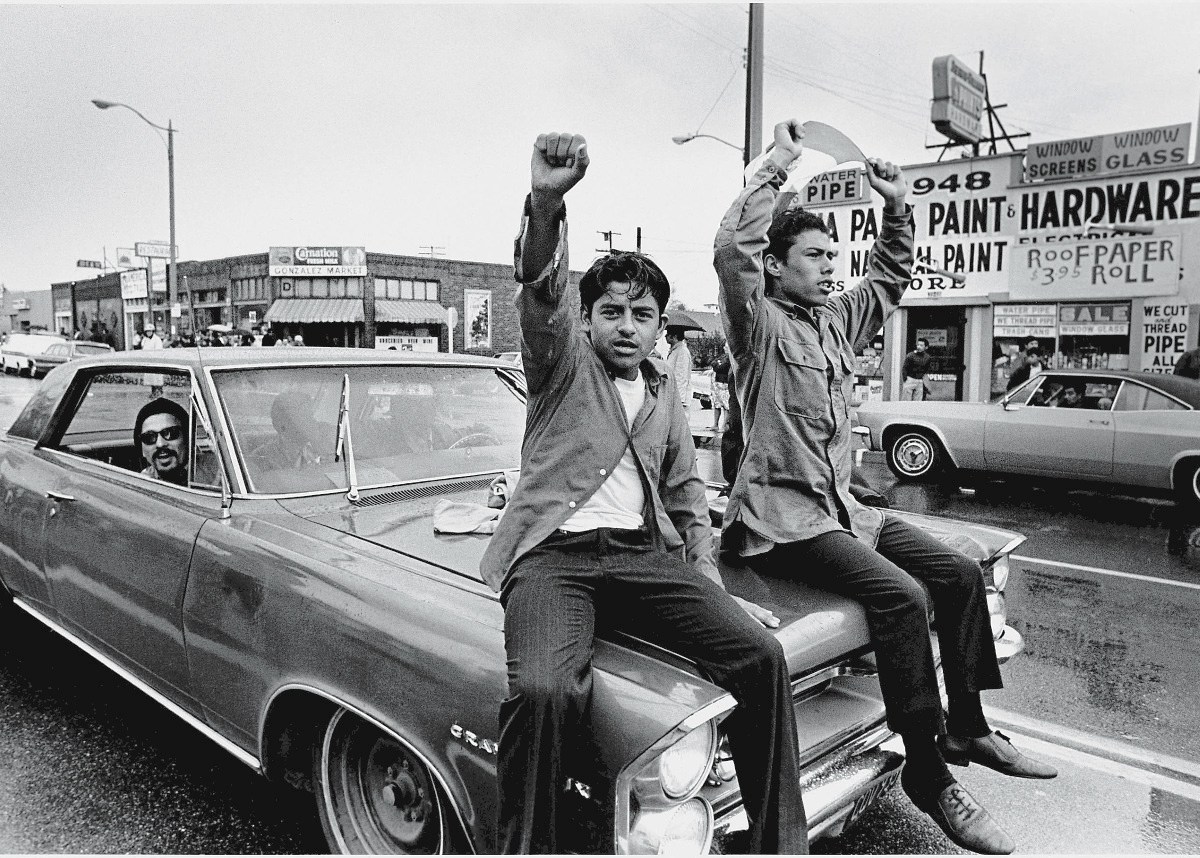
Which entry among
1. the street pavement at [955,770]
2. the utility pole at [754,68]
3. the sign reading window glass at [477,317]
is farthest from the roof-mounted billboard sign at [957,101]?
the sign reading window glass at [477,317]

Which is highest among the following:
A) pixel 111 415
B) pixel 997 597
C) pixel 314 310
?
pixel 314 310

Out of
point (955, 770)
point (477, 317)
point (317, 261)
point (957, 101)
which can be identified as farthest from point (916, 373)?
point (317, 261)

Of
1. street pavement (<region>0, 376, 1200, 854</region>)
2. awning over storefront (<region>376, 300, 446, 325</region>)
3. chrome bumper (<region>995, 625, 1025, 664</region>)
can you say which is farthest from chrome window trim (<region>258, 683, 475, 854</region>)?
awning over storefront (<region>376, 300, 446, 325</region>)

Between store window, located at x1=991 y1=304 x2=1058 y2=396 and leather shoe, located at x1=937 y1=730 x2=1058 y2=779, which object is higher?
store window, located at x1=991 y1=304 x2=1058 y2=396

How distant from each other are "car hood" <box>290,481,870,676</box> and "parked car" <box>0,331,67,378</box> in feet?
125

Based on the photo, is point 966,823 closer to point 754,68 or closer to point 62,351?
point 754,68

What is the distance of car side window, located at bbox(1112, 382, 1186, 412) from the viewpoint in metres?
8.90

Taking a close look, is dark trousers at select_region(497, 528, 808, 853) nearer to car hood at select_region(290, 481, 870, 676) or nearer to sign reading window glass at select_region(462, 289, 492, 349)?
car hood at select_region(290, 481, 870, 676)

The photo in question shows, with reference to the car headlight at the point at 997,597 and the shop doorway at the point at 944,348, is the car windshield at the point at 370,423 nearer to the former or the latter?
the car headlight at the point at 997,597

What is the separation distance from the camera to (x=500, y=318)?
51875 mm

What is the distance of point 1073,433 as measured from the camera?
9.25 meters

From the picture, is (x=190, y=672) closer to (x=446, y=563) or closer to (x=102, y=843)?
(x=102, y=843)

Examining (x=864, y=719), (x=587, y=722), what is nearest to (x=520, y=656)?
(x=587, y=722)

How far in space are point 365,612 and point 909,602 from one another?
1507 millimetres
